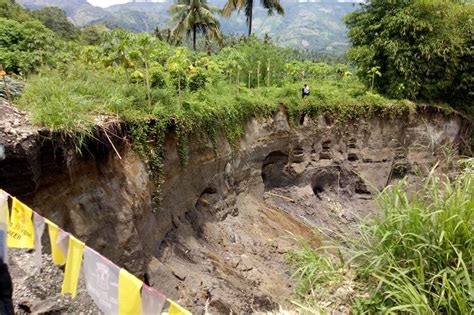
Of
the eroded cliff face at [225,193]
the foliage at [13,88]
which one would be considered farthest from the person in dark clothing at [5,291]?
the foliage at [13,88]

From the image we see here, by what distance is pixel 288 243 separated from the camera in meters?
11.1

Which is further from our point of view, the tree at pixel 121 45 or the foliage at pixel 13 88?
the tree at pixel 121 45

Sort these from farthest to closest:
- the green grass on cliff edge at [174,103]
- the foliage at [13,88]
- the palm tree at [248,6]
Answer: the palm tree at [248,6]
the foliage at [13,88]
the green grass on cliff edge at [174,103]

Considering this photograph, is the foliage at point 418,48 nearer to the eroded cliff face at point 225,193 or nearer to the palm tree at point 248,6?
the eroded cliff face at point 225,193

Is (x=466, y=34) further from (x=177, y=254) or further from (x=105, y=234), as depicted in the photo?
(x=105, y=234)

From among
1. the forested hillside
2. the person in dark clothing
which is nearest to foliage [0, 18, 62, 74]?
the forested hillside

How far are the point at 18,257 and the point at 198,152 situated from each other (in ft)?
16.2

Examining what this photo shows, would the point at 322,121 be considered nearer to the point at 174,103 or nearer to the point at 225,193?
the point at 225,193

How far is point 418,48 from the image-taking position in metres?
14.8

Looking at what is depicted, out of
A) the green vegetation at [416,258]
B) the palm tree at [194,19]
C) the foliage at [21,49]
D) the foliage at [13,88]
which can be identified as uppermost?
the palm tree at [194,19]

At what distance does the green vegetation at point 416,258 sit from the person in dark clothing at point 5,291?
8.86 feet

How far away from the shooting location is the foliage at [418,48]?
→ 48.6ft

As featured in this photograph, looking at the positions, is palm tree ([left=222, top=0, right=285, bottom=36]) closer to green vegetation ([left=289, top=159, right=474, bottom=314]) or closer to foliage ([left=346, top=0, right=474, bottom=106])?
foliage ([left=346, top=0, right=474, bottom=106])

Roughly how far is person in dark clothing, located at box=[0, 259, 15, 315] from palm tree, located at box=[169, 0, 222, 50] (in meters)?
21.9
